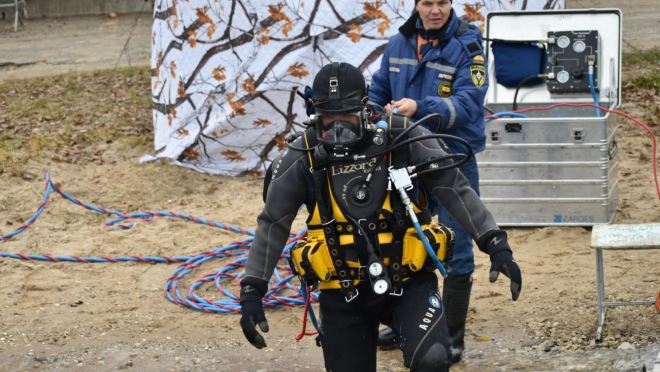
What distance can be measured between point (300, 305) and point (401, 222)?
2.47 meters

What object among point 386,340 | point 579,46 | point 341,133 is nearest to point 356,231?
point 341,133

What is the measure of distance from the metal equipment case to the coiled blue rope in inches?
60.2

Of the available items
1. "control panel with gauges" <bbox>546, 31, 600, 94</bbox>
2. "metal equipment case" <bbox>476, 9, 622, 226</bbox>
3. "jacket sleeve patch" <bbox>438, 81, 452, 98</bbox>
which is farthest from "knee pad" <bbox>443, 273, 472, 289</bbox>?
"control panel with gauges" <bbox>546, 31, 600, 94</bbox>

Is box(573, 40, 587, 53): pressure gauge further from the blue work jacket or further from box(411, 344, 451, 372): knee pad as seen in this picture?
box(411, 344, 451, 372): knee pad

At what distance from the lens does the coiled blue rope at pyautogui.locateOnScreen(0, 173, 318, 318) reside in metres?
6.05

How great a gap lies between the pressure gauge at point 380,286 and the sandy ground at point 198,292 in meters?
1.55

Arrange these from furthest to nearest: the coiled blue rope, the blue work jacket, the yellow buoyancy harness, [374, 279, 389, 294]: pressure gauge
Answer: the coiled blue rope → the blue work jacket → the yellow buoyancy harness → [374, 279, 389, 294]: pressure gauge

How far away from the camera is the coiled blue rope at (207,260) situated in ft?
19.9

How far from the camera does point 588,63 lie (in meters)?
7.11

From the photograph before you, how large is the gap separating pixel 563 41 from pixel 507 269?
3974mm

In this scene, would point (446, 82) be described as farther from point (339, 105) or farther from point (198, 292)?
point (198, 292)

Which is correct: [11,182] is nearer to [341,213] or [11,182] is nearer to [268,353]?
[268,353]

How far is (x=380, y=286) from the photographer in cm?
359

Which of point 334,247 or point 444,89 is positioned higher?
point 444,89
